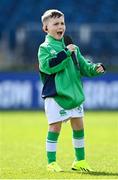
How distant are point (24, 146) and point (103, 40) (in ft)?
46.9

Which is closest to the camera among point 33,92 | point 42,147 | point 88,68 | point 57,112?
point 57,112

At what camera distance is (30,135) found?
45.4 feet

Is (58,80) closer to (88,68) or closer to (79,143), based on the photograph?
(88,68)

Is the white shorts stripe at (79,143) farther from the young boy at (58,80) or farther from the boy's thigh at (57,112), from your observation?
the boy's thigh at (57,112)

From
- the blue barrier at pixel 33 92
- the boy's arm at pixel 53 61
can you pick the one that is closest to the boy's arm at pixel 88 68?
the boy's arm at pixel 53 61

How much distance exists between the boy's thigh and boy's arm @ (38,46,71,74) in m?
0.37

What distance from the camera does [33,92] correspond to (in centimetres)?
2103

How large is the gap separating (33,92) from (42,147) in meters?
9.96

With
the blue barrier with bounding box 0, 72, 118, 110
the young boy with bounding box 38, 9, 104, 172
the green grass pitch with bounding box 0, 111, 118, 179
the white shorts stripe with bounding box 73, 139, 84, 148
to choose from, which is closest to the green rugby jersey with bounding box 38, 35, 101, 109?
the young boy with bounding box 38, 9, 104, 172

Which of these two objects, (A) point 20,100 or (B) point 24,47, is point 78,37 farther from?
(A) point 20,100

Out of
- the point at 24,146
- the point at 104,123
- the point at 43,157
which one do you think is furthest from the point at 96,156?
the point at 104,123

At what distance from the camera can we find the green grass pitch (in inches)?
296

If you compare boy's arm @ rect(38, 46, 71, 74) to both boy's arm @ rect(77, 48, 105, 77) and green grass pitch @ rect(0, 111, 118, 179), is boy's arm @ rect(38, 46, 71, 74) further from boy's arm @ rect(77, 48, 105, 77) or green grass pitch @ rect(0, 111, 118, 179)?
green grass pitch @ rect(0, 111, 118, 179)

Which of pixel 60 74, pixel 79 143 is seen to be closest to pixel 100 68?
pixel 60 74
